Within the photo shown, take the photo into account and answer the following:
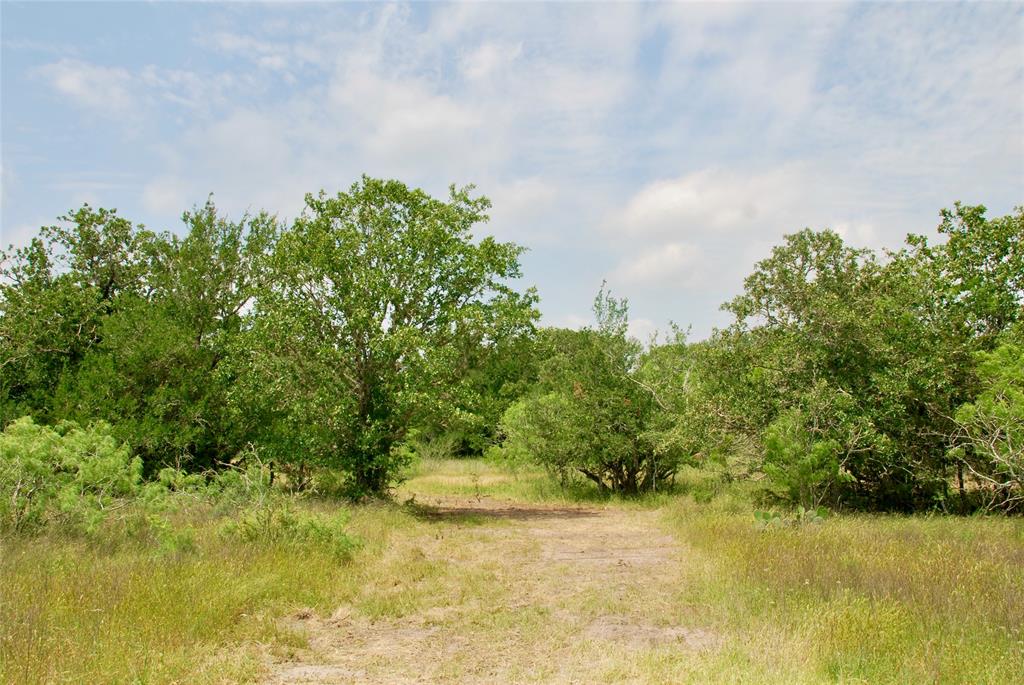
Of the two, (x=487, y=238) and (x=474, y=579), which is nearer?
(x=474, y=579)

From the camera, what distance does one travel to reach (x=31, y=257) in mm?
21031

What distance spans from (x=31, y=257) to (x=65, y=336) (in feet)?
10.3

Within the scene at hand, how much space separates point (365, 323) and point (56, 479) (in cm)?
757

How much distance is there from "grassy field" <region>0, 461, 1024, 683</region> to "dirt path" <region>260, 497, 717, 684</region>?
3cm

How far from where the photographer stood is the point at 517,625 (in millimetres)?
7766

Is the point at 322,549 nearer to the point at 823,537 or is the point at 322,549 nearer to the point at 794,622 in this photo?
the point at 794,622

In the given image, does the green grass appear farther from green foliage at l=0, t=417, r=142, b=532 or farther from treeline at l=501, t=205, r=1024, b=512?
treeline at l=501, t=205, r=1024, b=512

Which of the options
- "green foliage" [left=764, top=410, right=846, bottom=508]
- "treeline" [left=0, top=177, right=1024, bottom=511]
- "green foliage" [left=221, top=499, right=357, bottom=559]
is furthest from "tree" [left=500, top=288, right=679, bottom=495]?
"green foliage" [left=221, top=499, right=357, bottom=559]

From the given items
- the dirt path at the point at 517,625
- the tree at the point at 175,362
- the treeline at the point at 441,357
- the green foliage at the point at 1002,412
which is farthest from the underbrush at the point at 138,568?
the green foliage at the point at 1002,412

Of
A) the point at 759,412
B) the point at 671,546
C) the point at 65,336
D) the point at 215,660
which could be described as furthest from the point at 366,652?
the point at 65,336

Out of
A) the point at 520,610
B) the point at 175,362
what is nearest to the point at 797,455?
the point at 520,610

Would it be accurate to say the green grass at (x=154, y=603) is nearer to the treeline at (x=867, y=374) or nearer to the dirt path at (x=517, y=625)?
the dirt path at (x=517, y=625)

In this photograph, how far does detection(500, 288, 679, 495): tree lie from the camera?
21609mm

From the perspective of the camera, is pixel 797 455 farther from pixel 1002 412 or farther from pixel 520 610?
pixel 520 610
